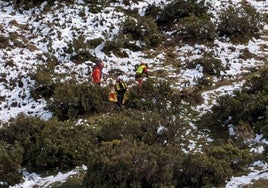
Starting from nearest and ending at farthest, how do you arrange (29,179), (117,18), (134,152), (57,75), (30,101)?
(134,152)
(29,179)
(30,101)
(57,75)
(117,18)

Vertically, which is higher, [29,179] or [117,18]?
[117,18]

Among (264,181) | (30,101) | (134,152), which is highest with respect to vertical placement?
(134,152)

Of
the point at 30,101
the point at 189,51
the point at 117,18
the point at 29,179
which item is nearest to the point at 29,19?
the point at 117,18

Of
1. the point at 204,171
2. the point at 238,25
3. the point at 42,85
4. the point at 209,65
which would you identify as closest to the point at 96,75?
the point at 42,85

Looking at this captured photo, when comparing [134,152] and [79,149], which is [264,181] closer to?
[134,152]

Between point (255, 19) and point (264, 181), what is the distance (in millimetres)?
15315

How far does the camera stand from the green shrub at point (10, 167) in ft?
35.9

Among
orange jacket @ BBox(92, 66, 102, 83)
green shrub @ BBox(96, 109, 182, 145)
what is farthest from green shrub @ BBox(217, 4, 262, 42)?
green shrub @ BBox(96, 109, 182, 145)

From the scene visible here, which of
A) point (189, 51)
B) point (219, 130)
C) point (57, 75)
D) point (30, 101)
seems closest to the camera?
point (219, 130)

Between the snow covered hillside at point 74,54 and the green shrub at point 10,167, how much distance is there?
15.7ft

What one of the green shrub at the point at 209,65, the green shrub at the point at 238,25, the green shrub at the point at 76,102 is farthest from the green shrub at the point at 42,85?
the green shrub at the point at 238,25

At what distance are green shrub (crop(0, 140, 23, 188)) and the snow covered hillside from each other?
4.78m

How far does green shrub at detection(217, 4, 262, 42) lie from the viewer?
74.6ft

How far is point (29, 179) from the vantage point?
37.8 feet
